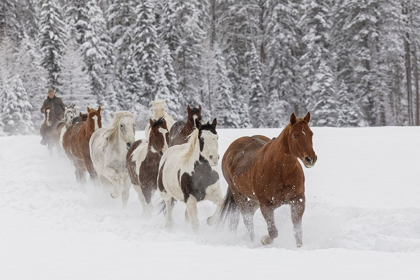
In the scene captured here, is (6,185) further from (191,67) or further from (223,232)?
(191,67)

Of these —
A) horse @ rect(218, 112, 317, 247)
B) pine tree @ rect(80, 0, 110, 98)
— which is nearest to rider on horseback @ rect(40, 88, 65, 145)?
horse @ rect(218, 112, 317, 247)

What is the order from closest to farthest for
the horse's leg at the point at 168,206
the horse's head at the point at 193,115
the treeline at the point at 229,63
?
1. the horse's leg at the point at 168,206
2. the horse's head at the point at 193,115
3. the treeline at the point at 229,63

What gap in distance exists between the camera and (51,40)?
1492 inches

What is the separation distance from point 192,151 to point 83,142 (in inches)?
188

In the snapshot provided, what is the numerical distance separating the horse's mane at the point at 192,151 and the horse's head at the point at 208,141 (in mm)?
141

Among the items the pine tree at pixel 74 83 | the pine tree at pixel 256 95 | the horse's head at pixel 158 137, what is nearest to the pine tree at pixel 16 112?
the pine tree at pixel 74 83

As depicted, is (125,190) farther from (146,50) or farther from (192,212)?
(146,50)

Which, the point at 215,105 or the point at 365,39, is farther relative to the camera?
the point at 215,105

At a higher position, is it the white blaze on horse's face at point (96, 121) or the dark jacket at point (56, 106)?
the dark jacket at point (56, 106)

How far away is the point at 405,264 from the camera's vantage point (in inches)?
155

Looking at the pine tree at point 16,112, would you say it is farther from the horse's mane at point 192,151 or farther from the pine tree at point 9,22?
the horse's mane at point 192,151

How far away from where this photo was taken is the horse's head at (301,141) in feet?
18.1

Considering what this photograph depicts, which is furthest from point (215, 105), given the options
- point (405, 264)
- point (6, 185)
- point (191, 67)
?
point (405, 264)

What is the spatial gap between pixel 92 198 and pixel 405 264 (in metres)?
7.99
